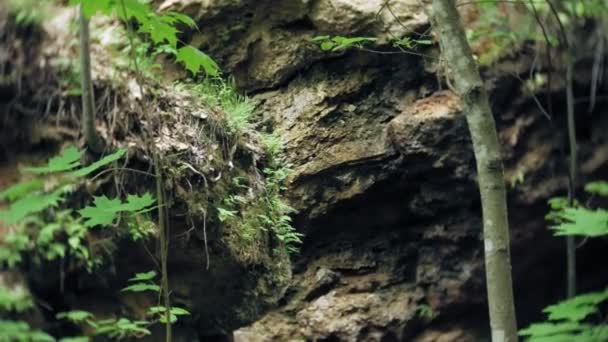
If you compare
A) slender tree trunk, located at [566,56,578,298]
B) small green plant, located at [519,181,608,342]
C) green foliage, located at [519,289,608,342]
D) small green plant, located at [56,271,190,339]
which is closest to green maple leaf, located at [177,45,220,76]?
small green plant, located at [56,271,190,339]

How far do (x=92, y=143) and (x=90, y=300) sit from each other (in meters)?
0.77

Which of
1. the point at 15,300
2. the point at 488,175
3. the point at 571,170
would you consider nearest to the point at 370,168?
the point at 488,175

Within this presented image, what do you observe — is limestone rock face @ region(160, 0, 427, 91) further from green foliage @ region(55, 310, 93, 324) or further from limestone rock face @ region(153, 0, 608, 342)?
green foliage @ region(55, 310, 93, 324)

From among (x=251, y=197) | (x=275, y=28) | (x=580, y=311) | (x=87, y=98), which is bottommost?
(x=580, y=311)

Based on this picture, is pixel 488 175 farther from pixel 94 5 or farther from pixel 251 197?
pixel 94 5

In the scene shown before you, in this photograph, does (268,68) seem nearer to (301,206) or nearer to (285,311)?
(301,206)

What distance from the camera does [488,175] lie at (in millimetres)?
2477

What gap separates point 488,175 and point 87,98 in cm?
190

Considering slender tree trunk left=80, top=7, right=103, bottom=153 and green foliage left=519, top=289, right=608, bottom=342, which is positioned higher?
slender tree trunk left=80, top=7, right=103, bottom=153

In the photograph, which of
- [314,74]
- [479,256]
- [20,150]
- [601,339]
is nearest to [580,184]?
[479,256]

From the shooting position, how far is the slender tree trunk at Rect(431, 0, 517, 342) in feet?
7.92

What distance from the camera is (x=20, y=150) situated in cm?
280

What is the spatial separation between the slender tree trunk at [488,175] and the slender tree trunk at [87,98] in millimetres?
1631

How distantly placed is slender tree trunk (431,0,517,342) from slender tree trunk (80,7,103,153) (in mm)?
1631
